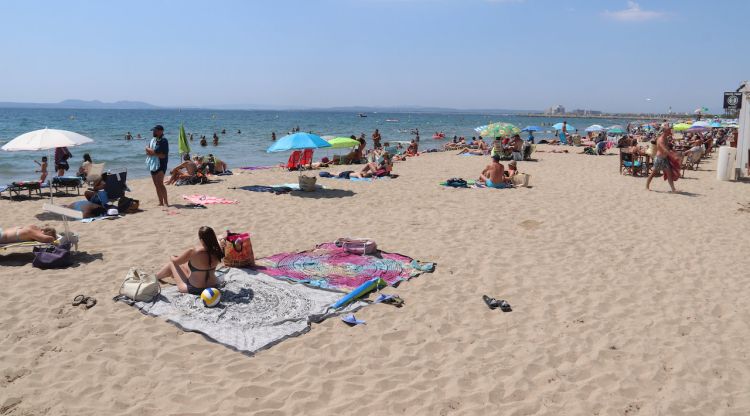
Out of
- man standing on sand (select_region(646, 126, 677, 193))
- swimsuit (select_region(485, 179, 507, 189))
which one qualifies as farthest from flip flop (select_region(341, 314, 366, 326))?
man standing on sand (select_region(646, 126, 677, 193))

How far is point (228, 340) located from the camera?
428 centimetres

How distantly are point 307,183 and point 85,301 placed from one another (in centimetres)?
683

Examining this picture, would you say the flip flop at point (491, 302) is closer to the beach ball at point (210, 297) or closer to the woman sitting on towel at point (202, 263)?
Answer: the beach ball at point (210, 297)

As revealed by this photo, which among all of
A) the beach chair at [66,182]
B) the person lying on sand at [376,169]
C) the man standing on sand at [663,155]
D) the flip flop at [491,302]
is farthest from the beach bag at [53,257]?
the man standing on sand at [663,155]

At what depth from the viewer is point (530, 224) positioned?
855 centimetres

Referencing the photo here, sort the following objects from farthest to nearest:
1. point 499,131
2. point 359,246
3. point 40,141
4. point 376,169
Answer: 1. point 499,131
2. point 376,169
3. point 40,141
4. point 359,246

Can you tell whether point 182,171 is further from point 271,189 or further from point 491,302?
point 491,302

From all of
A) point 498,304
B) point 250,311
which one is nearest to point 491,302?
point 498,304

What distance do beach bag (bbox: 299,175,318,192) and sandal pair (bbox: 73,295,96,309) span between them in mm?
6756

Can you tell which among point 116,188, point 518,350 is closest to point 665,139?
point 518,350

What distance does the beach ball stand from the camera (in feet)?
16.0

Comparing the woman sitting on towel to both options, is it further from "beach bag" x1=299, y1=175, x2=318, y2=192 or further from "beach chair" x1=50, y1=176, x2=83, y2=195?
"beach chair" x1=50, y1=176, x2=83, y2=195

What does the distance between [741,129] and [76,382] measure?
1594 cm

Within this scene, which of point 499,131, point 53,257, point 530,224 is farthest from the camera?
point 499,131
